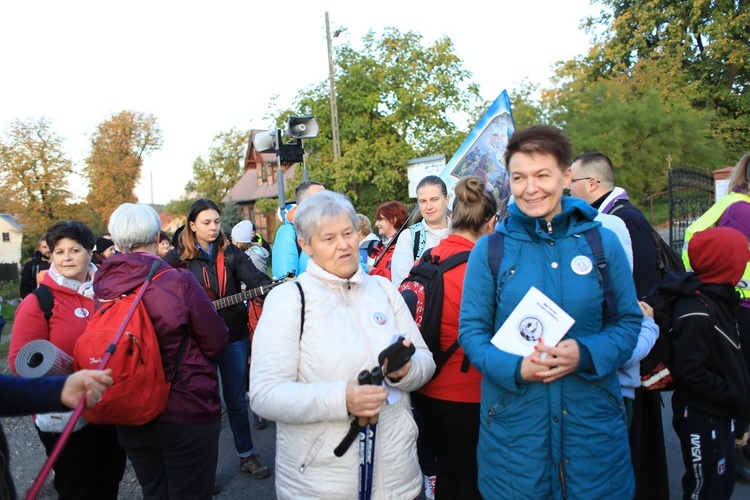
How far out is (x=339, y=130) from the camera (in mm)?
16594

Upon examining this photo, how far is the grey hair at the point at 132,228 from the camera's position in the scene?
278 centimetres

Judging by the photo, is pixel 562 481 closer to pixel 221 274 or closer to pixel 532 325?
pixel 532 325

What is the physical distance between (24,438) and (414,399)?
489 centimetres

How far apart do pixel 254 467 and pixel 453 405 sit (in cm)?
237

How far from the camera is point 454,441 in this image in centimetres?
268

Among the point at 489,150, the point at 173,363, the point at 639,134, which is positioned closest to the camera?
the point at 173,363

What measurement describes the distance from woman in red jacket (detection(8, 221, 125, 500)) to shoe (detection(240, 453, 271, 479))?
48.2 inches

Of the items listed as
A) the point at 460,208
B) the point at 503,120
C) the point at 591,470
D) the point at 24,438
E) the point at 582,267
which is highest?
the point at 503,120

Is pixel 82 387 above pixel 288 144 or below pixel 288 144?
below

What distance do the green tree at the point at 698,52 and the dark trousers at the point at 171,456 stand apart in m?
27.3

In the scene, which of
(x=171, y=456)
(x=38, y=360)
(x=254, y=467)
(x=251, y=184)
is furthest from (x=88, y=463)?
(x=251, y=184)

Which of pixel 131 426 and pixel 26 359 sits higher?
pixel 26 359

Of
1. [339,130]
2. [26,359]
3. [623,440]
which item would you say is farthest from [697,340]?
[339,130]

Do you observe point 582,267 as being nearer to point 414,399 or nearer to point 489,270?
point 489,270
